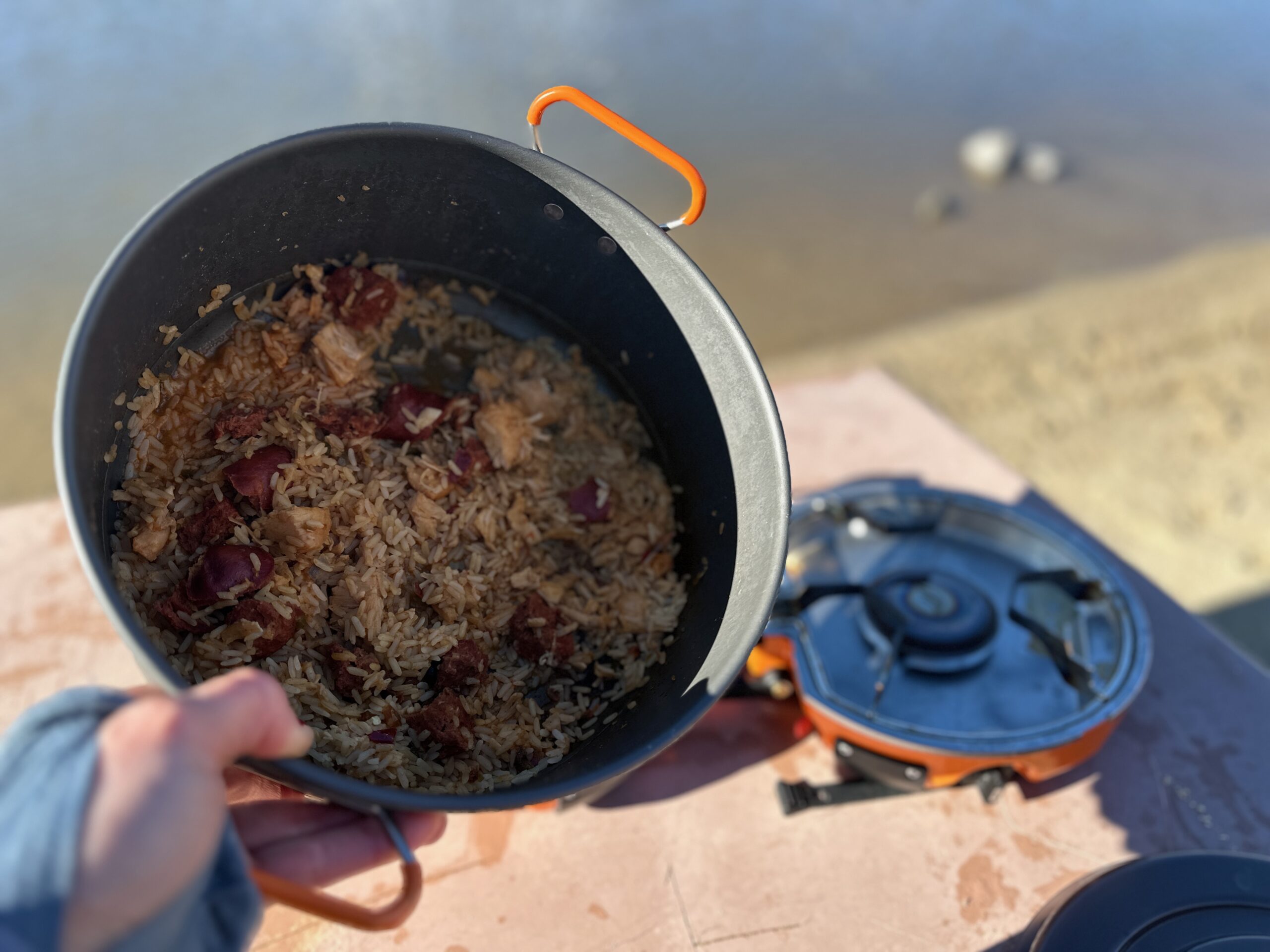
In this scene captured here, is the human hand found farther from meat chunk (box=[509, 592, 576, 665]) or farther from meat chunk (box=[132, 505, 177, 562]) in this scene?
meat chunk (box=[509, 592, 576, 665])

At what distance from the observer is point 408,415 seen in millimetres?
1765

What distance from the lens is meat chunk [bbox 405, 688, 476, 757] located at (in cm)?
148

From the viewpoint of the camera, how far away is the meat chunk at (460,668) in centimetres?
158

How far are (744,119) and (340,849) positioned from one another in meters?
7.35

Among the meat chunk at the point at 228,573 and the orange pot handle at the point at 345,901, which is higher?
the meat chunk at the point at 228,573

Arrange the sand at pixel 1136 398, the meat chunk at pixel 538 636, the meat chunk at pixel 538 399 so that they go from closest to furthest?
the meat chunk at pixel 538 636 → the meat chunk at pixel 538 399 → the sand at pixel 1136 398

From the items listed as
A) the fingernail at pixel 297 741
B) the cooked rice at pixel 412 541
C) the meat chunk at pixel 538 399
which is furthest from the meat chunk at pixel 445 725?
the meat chunk at pixel 538 399

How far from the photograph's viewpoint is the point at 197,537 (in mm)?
1479

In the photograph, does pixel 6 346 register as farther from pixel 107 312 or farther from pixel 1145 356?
pixel 1145 356

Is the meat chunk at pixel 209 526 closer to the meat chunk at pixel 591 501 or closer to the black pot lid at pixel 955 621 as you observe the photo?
the meat chunk at pixel 591 501

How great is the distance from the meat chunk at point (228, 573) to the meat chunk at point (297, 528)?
4 cm

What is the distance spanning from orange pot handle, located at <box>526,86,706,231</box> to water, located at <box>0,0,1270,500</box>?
13.5 ft

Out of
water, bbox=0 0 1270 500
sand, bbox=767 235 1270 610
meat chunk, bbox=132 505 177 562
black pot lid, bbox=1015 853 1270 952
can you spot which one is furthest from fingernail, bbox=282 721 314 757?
water, bbox=0 0 1270 500

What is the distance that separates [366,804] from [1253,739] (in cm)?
196
